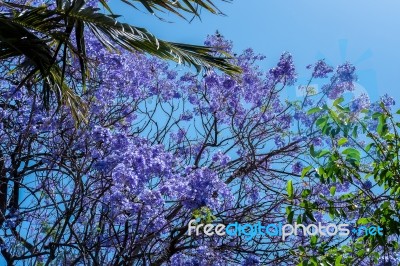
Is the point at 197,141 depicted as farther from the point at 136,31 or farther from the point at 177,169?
the point at 136,31

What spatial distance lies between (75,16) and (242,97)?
118 inches

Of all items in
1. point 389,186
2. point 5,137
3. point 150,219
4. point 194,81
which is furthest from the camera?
point 194,81

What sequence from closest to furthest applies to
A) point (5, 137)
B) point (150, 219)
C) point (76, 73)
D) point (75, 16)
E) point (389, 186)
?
1. point (389, 186)
2. point (75, 16)
3. point (150, 219)
4. point (5, 137)
5. point (76, 73)

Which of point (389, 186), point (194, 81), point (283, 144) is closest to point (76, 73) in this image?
point (194, 81)

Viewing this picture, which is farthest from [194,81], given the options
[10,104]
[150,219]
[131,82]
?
[150,219]

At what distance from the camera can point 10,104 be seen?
660 cm

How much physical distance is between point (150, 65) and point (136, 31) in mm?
2768

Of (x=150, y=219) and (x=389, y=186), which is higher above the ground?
(x=150, y=219)

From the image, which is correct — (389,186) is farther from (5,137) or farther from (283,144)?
(5,137)

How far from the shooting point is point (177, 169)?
638cm

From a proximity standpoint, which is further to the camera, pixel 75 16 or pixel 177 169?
pixel 177 169

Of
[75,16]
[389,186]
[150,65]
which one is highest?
[150,65]

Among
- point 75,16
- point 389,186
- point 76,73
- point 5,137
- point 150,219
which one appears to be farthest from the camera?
point 76,73

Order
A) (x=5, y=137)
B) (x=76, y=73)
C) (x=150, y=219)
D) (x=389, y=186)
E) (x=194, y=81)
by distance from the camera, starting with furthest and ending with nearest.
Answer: (x=194, y=81) → (x=76, y=73) → (x=5, y=137) → (x=150, y=219) → (x=389, y=186)
